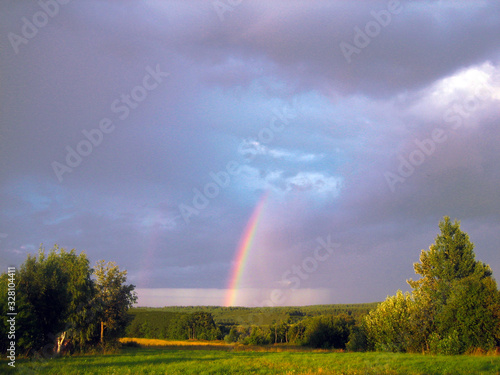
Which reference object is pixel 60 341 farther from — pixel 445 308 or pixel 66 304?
pixel 445 308

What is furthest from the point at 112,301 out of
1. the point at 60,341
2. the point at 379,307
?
the point at 379,307

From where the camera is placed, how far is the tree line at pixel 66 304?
32.6 meters

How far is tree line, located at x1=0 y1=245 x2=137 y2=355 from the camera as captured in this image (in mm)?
32562

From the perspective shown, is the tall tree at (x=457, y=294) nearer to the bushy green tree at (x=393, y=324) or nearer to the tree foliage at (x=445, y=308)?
the tree foliage at (x=445, y=308)

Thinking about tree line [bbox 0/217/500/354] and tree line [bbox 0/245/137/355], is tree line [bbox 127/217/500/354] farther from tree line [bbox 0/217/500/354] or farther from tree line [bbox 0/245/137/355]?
tree line [bbox 0/245/137/355]

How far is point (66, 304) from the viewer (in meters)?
38.4

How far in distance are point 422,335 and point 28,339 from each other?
42349 millimetres

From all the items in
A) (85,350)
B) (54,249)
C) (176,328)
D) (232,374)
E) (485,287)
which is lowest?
(176,328)

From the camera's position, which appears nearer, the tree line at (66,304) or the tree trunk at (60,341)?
the tree line at (66,304)

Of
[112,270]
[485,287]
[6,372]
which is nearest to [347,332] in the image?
[485,287]

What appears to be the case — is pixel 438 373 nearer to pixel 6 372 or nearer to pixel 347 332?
pixel 6 372

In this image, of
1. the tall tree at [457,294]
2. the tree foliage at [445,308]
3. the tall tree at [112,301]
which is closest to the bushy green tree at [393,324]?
the tree foliage at [445,308]

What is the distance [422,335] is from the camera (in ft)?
146

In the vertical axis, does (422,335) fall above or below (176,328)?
above
